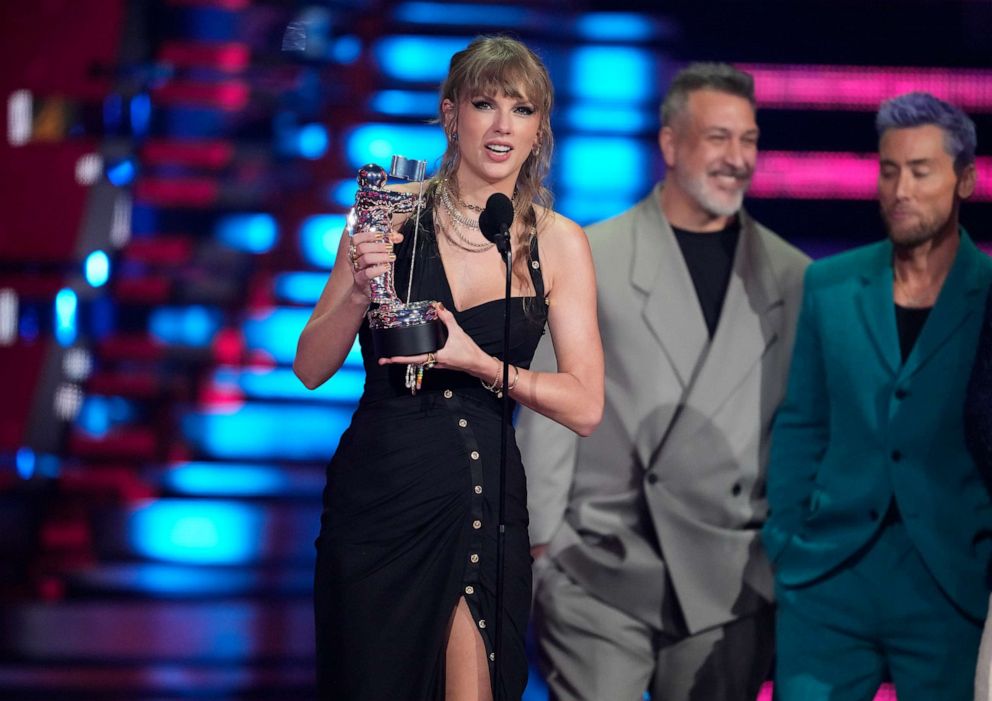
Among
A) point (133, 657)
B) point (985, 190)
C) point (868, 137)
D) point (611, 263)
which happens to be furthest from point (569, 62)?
point (133, 657)

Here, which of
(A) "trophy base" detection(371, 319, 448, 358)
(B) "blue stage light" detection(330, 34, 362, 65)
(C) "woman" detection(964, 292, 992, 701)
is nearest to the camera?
(A) "trophy base" detection(371, 319, 448, 358)

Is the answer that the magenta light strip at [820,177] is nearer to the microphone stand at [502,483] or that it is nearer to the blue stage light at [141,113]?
the microphone stand at [502,483]

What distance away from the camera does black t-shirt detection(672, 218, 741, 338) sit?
3.94 meters

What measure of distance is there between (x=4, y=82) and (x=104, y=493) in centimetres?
202

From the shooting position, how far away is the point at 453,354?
8.37 feet

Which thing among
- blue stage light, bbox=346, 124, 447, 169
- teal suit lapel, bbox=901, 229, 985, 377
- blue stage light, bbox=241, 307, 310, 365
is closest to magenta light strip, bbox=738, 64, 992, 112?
blue stage light, bbox=346, 124, 447, 169

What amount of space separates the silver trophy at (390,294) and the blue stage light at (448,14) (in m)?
3.61

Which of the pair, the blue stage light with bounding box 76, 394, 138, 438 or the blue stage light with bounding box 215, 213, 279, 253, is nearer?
the blue stage light with bounding box 76, 394, 138, 438

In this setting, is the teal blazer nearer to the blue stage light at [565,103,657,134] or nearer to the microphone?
the microphone

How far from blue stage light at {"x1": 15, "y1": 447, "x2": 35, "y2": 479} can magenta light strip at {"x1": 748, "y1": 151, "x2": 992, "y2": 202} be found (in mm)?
3203

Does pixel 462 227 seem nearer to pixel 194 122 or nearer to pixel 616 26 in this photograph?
pixel 616 26

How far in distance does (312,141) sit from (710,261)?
113 inches

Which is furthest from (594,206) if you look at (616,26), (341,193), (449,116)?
(449,116)

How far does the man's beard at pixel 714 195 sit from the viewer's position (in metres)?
3.92
